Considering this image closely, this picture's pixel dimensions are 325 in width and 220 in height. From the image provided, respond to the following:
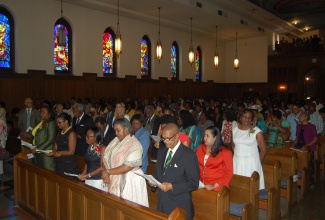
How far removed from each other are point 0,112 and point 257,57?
18981 millimetres

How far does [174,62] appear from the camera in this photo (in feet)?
65.8

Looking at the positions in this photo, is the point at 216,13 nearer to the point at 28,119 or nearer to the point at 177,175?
the point at 28,119

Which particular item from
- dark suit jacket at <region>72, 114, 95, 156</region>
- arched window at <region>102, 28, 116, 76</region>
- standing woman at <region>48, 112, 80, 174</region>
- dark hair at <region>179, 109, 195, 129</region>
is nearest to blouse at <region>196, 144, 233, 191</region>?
dark hair at <region>179, 109, 195, 129</region>

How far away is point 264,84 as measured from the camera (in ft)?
75.0

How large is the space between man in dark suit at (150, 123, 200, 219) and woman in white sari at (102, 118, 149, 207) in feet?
1.58

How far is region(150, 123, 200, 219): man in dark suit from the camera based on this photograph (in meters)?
3.19

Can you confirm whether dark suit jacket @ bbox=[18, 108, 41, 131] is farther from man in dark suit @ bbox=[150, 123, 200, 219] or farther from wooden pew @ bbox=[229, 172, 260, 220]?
man in dark suit @ bbox=[150, 123, 200, 219]

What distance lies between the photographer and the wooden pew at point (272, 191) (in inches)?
188

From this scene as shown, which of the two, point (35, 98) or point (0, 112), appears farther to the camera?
point (35, 98)

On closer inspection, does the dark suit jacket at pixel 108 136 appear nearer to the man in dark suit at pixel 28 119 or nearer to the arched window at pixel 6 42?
the man in dark suit at pixel 28 119

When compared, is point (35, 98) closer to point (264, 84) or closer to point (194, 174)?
point (194, 174)

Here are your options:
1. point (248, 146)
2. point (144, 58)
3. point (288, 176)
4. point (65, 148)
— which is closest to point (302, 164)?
point (288, 176)

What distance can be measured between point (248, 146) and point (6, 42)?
10853 mm

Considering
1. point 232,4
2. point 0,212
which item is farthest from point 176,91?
point 0,212
